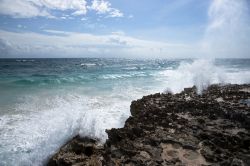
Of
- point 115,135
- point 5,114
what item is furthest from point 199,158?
point 5,114

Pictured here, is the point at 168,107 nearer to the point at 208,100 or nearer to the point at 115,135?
the point at 208,100

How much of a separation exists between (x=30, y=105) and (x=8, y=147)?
5.91m

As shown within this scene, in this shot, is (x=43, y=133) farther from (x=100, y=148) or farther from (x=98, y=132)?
(x=100, y=148)

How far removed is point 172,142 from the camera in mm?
6625

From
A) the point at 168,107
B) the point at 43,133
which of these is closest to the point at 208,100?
the point at 168,107

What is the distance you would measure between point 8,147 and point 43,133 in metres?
1.47

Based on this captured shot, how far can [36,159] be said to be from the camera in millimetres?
6898

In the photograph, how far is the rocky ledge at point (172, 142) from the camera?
5.82 m

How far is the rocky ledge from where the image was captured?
5820mm

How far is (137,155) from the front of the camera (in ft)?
19.4

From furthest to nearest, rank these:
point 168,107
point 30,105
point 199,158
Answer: point 30,105 → point 168,107 → point 199,158

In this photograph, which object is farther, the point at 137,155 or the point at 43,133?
the point at 43,133

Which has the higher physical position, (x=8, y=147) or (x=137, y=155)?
(x=137, y=155)

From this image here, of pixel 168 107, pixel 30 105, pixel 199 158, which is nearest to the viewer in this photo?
pixel 199 158
